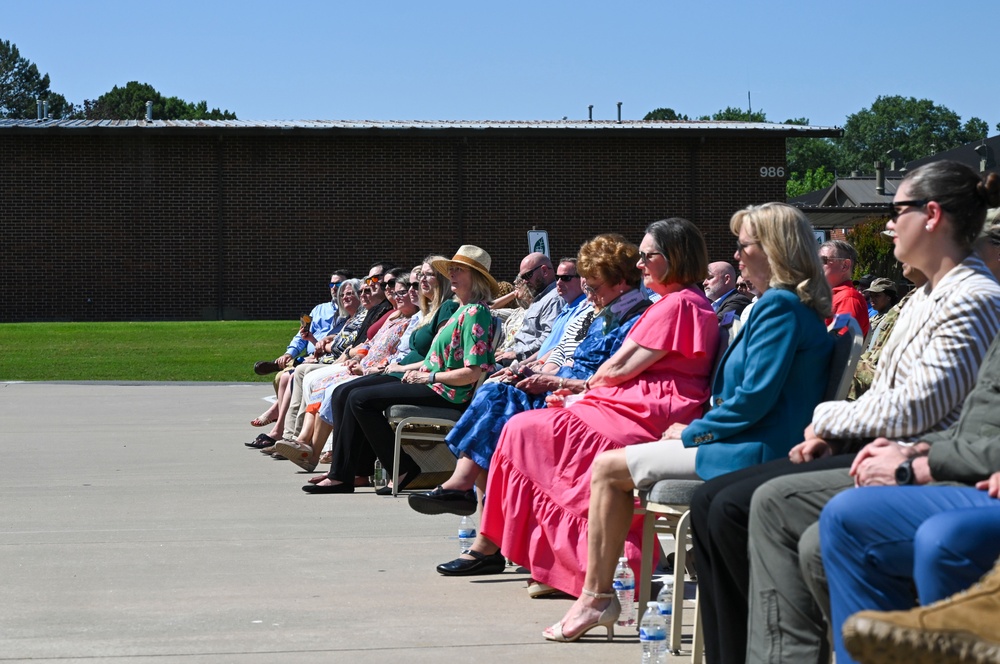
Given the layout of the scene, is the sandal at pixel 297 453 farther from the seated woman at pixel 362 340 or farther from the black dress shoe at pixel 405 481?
the seated woman at pixel 362 340

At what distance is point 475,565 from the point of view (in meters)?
6.62

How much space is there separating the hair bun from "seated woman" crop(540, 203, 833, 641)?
843mm

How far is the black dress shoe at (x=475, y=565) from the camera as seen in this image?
6.61 m

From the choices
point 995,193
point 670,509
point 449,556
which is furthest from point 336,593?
point 995,193

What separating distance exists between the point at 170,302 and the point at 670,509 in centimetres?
3562

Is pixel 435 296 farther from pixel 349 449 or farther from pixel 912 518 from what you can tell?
pixel 912 518

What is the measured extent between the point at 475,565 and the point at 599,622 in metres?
1.47

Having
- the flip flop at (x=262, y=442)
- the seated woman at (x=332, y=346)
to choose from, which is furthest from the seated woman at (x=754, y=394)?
the flip flop at (x=262, y=442)

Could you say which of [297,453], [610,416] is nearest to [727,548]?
[610,416]

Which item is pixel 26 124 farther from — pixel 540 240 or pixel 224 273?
pixel 540 240

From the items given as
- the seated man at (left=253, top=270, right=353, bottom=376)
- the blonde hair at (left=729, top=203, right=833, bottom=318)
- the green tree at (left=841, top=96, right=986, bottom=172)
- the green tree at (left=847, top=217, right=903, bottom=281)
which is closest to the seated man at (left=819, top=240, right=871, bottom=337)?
the blonde hair at (left=729, top=203, right=833, bottom=318)

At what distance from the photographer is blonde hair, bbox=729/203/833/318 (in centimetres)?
475

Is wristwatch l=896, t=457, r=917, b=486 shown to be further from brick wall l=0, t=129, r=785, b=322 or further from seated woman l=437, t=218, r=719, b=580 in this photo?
brick wall l=0, t=129, r=785, b=322

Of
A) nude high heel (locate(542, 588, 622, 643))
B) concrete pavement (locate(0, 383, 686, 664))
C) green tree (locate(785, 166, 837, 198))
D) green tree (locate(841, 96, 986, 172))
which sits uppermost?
green tree (locate(841, 96, 986, 172))
